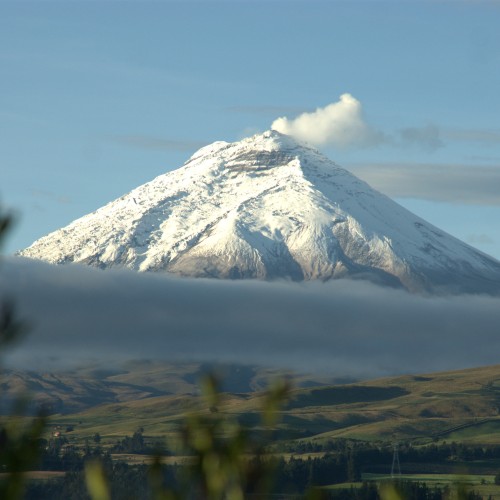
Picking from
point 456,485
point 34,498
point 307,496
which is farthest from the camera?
point 34,498

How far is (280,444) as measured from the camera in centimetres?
1173

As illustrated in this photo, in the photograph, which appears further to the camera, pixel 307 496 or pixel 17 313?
pixel 17 313

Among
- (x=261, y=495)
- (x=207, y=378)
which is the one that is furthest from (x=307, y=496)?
(x=207, y=378)

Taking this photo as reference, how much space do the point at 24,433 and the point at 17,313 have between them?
1317 mm

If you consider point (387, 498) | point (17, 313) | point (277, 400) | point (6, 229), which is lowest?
point (387, 498)

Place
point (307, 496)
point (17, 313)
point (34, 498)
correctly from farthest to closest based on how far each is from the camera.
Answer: point (34, 498) < point (17, 313) < point (307, 496)

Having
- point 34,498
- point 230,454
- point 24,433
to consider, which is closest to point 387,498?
point 230,454

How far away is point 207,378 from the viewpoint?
35.8 feet

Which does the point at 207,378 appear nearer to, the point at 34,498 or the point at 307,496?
the point at 307,496

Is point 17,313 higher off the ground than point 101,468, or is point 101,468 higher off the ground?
point 17,313

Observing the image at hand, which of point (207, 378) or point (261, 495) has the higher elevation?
point (207, 378)

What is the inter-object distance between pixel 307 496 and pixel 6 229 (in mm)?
4121

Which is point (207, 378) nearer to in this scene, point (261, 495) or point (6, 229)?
point (261, 495)

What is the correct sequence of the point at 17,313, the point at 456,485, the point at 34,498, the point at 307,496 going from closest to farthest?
the point at 307,496 < the point at 456,485 < the point at 17,313 < the point at 34,498
